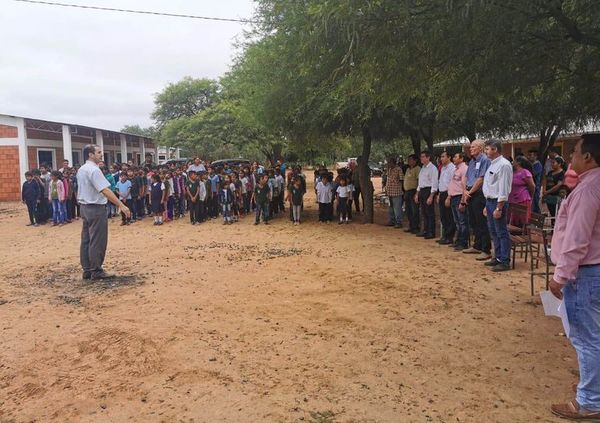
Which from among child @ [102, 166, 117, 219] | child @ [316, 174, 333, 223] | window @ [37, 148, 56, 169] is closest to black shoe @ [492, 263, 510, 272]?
child @ [316, 174, 333, 223]

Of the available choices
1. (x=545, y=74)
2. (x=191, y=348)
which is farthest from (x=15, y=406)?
(x=545, y=74)

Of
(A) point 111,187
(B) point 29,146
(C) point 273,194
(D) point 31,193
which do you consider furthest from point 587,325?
(B) point 29,146

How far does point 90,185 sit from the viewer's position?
7523mm

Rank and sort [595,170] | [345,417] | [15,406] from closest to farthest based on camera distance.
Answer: [595,170] → [345,417] → [15,406]

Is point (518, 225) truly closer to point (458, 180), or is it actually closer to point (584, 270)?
point (458, 180)

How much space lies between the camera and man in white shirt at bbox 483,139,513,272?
730cm

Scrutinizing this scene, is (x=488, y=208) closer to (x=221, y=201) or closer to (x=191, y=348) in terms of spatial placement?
(x=191, y=348)

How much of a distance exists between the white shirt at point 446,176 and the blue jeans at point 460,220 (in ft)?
1.70

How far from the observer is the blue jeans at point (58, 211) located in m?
→ 15.5

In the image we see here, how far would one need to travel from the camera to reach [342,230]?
43.0 feet

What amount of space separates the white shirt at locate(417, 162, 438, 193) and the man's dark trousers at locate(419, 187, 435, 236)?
15 cm

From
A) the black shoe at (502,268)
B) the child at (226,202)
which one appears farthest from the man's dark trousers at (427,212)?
the child at (226,202)

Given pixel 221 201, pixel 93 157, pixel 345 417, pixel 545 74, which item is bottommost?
pixel 345 417

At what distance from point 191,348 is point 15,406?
1575 mm
